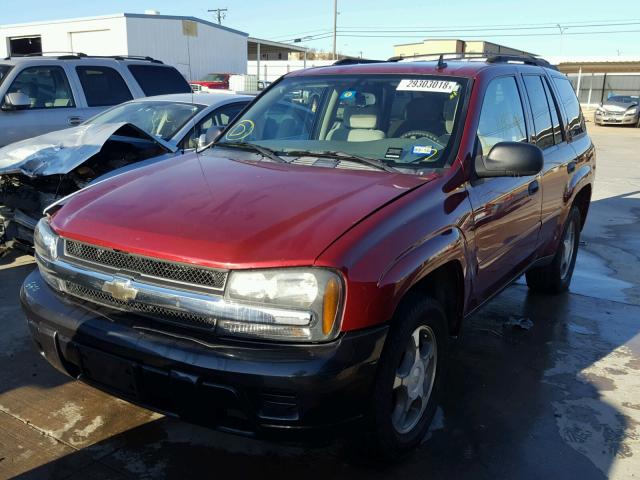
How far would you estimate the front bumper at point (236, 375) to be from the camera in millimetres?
2215

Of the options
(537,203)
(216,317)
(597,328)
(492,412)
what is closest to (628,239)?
(597,328)

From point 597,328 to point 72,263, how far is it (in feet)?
12.9

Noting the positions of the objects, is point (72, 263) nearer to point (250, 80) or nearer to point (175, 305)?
point (175, 305)

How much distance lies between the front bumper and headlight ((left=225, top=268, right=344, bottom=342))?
0.05 meters

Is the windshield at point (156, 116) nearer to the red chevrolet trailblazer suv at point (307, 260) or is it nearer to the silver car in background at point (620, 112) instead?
the red chevrolet trailblazer suv at point (307, 260)

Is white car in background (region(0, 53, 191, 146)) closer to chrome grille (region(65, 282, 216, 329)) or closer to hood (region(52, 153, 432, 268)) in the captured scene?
hood (region(52, 153, 432, 268))

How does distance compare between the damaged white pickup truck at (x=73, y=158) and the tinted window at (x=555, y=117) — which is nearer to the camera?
the tinted window at (x=555, y=117)

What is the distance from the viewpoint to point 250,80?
1077 inches

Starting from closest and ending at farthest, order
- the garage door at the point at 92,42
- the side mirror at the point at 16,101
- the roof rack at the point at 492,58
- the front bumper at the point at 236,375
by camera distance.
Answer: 1. the front bumper at the point at 236,375
2. the roof rack at the point at 492,58
3. the side mirror at the point at 16,101
4. the garage door at the point at 92,42

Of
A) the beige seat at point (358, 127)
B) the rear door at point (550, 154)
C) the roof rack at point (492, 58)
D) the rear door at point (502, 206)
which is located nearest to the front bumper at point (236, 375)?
the rear door at point (502, 206)

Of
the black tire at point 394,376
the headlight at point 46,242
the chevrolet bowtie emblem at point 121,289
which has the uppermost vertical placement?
the headlight at point 46,242

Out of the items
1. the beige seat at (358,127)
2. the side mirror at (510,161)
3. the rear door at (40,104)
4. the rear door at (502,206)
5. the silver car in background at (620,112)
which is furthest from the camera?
the silver car in background at (620,112)

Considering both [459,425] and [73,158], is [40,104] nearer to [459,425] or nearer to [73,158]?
[73,158]

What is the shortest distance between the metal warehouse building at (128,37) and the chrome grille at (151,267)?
27538 mm
